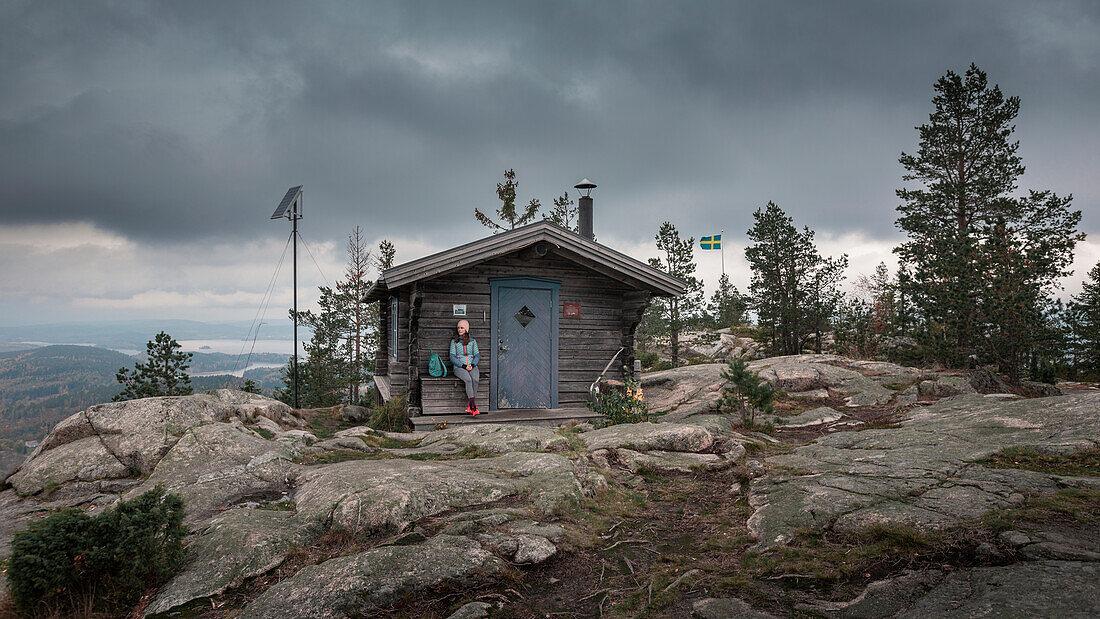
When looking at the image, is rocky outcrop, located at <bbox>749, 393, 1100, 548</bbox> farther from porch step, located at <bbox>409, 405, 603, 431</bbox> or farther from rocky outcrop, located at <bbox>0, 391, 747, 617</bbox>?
porch step, located at <bbox>409, 405, 603, 431</bbox>

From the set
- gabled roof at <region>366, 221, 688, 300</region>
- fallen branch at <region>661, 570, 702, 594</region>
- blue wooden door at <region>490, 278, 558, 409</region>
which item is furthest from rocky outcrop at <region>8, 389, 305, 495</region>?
fallen branch at <region>661, 570, 702, 594</region>

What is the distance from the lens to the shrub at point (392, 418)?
1148 centimetres

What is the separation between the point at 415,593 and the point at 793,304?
2052 cm

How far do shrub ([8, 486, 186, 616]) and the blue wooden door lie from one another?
8159 millimetres

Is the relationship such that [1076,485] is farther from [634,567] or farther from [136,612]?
[136,612]

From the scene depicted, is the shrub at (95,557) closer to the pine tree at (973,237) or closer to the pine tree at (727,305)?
the pine tree at (973,237)

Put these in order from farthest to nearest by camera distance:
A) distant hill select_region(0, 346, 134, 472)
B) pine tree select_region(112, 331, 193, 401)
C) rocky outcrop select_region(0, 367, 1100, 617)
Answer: distant hill select_region(0, 346, 134, 472) < pine tree select_region(112, 331, 193, 401) < rocky outcrop select_region(0, 367, 1100, 617)

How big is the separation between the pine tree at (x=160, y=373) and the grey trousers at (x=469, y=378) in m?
8.62

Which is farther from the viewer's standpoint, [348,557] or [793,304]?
[793,304]

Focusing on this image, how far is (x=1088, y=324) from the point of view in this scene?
1412cm

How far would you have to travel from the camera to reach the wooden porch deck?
11148 millimetres

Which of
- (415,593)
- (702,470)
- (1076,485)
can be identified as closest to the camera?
(415,593)

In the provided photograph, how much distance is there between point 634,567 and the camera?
452 cm

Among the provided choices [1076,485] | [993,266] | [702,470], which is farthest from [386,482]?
[993,266]
